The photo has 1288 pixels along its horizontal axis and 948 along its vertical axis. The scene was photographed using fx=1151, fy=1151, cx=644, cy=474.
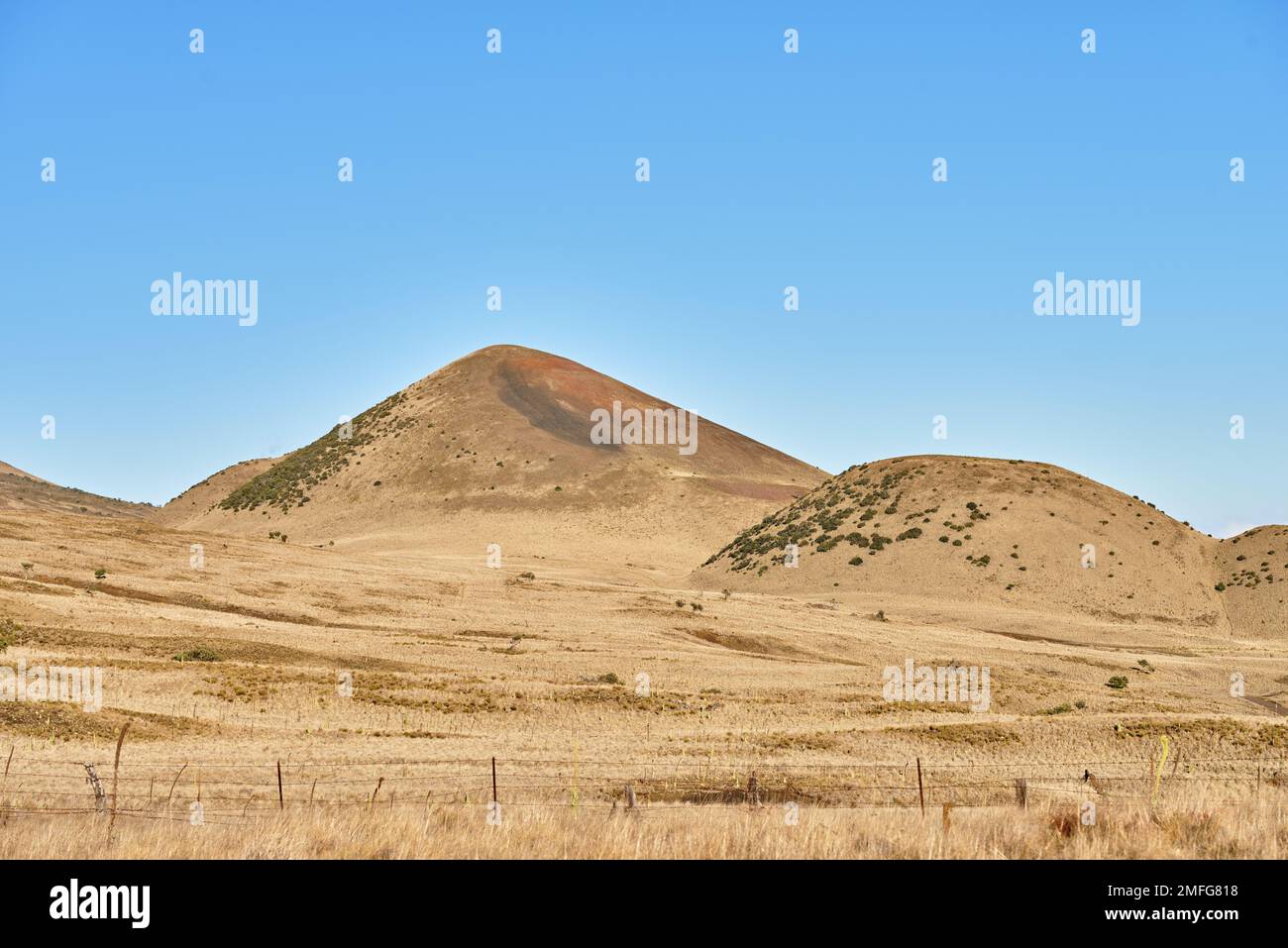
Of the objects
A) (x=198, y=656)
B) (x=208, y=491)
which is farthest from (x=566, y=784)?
(x=208, y=491)

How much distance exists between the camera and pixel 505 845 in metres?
13.9

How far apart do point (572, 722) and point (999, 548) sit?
2438 inches

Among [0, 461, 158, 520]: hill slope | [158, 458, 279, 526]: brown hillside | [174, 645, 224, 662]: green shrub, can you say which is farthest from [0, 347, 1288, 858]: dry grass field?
[158, 458, 279, 526]: brown hillside

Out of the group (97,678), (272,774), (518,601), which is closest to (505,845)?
(272,774)

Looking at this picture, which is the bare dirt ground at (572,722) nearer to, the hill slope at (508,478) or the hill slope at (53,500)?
the hill slope at (508,478)

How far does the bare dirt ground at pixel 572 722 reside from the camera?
1550cm

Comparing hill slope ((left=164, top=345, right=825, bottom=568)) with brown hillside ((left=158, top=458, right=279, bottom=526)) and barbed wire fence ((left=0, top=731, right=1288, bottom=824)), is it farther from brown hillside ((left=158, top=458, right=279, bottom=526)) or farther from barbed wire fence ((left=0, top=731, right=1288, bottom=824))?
barbed wire fence ((left=0, top=731, right=1288, bottom=824))

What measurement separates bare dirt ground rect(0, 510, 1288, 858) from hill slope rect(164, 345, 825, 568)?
48.8m

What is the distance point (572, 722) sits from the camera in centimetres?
3694

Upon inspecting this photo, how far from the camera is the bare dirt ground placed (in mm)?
15500

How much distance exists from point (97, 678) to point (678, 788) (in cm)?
2255

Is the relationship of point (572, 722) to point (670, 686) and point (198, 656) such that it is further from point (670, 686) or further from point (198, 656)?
point (198, 656)

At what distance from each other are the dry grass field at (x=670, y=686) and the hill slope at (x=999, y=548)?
373 mm

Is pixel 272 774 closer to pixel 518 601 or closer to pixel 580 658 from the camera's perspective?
pixel 580 658
